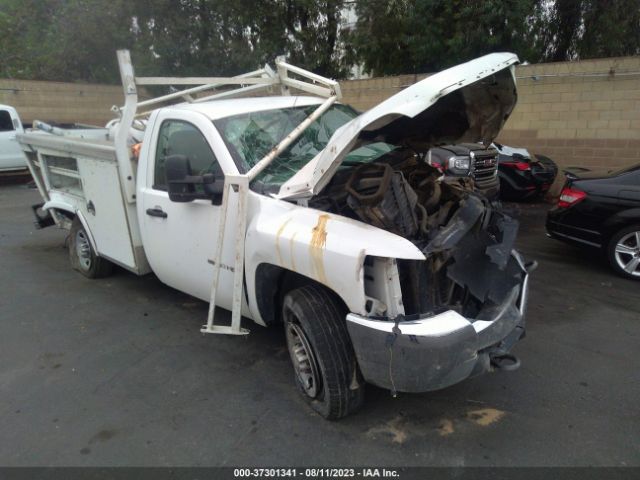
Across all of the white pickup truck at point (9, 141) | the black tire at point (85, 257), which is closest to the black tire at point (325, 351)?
the black tire at point (85, 257)

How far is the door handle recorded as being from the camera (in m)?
3.93

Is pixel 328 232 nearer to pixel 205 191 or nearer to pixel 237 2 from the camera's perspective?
pixel 205 191

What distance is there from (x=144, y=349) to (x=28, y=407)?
93 cm

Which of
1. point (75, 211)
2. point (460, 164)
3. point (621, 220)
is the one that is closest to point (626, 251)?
point (621, 220)

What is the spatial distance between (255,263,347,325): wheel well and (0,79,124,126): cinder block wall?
54.3 feet

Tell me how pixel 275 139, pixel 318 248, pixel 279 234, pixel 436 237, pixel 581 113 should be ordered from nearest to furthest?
1. pixel 318 248
2. pixel 436 237
3. pixel 279 234
4. pixel 275 139
5. pixel 581 113

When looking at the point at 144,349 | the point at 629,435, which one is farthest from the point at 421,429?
the point at 144,349

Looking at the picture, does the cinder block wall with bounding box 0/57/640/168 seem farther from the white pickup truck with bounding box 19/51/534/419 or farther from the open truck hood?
the open truck hood

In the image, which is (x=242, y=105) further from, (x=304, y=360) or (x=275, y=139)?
(x=304, y=360)

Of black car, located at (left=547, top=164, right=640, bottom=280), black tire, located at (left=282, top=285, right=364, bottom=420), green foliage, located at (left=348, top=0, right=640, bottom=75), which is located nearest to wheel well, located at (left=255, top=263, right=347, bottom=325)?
black tire, located at (left=282, top=285, right=364, bottom=420)

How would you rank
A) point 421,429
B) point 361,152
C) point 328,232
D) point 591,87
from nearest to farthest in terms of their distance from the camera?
point 328,232 → point 421,429 → point 361,152 → point 591,87

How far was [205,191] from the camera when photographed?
11.2 feet

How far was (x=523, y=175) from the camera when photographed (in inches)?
370

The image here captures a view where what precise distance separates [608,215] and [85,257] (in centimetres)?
603
